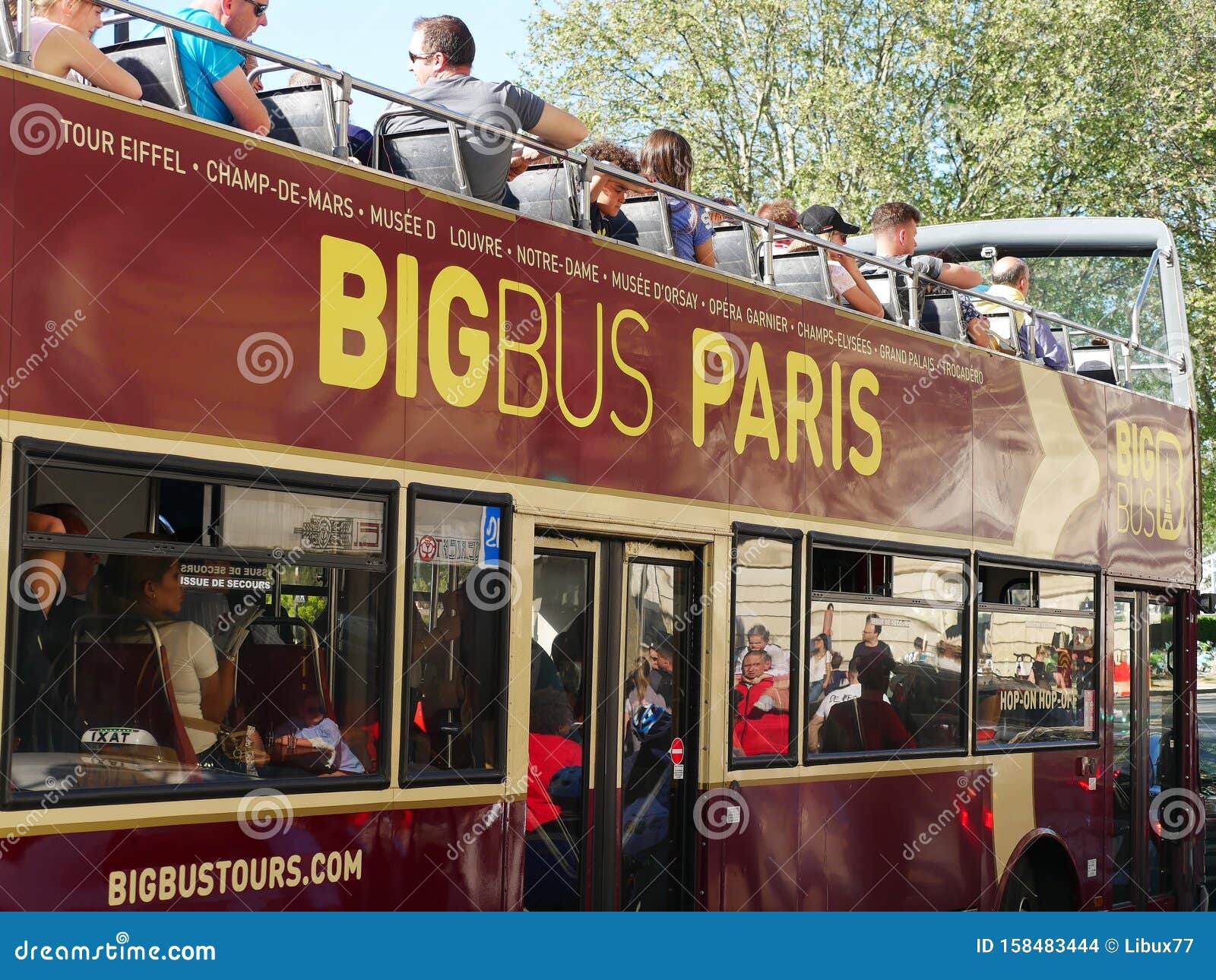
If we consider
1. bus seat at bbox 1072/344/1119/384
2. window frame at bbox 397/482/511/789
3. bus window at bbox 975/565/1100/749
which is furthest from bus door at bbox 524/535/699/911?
bus seat at bbox 1072/344/1119/384

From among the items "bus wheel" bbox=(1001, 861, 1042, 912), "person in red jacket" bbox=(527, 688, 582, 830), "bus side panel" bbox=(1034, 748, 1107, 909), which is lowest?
"bus wheel" bbox=(1001, 861, 1042, 912)

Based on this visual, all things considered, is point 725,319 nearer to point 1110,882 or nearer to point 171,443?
point 171,443

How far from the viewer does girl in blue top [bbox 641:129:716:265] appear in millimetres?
6328

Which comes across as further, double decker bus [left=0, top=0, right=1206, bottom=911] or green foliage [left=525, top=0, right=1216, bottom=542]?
green foliage [left=525, top=0, right=1216, bottom=542]

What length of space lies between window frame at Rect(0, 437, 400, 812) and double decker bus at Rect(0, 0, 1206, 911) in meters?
0.01

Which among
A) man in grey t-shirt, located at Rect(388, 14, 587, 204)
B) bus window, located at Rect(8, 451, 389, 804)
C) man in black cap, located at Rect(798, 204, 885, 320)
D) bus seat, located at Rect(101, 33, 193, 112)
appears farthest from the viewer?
man in black cap, located at Rect(798, 204, 885, 320)

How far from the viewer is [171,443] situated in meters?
4.11

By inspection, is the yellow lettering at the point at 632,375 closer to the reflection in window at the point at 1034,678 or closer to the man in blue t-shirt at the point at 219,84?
the man in blue t-shirt at the point at 219,84

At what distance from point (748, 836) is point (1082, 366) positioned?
492cm

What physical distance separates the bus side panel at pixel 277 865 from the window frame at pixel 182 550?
85 mm

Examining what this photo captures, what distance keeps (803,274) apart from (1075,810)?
3635mm

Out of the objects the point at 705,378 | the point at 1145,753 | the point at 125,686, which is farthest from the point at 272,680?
the point at 1145,753

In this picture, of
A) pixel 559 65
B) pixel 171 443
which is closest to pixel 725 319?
pixel 171 443

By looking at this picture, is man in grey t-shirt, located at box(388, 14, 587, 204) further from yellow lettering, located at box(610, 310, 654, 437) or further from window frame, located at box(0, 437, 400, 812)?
window frame, located at box(0, 437, 400, 812)
